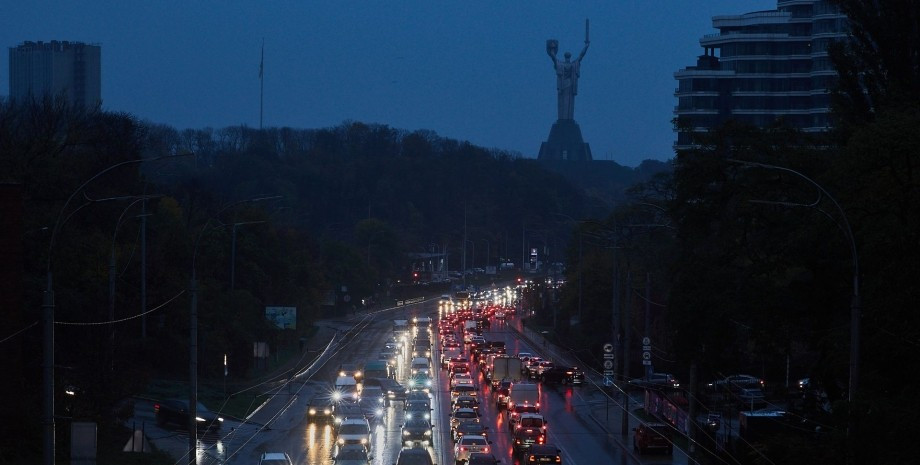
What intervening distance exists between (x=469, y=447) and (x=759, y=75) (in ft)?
292

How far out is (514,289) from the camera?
17838cm

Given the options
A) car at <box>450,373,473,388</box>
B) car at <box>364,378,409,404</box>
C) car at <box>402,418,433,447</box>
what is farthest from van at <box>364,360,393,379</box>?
car at <box>402,418,433,447</box>

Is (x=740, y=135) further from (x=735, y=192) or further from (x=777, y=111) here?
(x=777, y=111)

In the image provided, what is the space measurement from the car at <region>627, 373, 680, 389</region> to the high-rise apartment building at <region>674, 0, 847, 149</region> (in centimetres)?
5641

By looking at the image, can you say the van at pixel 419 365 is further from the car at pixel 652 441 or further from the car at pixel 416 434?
the car at pixel 652 441

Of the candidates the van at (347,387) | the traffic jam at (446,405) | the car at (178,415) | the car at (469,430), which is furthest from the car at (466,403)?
the car at (178,415)

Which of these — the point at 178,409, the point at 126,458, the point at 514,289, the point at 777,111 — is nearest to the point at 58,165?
the point at 178,409

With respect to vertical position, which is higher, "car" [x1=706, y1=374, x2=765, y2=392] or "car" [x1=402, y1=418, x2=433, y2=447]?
"car" [x1=402, y1=418, x2=433, y2=447]

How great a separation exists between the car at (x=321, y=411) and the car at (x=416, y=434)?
25.7 feet

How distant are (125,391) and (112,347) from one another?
8.92 ft

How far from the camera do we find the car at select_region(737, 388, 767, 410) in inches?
2114

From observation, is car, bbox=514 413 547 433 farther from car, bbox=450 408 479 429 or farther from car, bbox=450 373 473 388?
car, bbox=450 373 473 388

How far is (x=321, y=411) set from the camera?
158ft

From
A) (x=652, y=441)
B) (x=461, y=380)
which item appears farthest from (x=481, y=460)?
(x=461, y=380)
